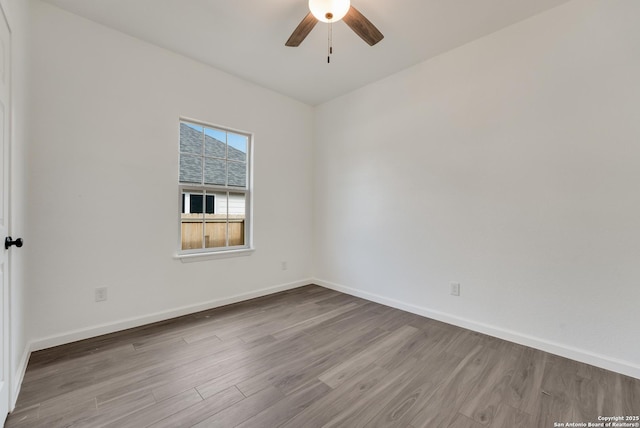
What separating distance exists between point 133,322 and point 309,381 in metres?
1.88

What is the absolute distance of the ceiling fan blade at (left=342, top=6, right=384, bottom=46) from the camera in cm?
198

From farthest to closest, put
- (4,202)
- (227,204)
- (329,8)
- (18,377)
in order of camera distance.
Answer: (227,204), (329,8), (18,377), (4,202)

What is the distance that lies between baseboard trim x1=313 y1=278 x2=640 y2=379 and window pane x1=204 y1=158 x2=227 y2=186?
7.73 feet

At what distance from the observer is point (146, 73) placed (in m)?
2.67

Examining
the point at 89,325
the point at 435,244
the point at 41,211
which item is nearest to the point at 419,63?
the point at 435,244

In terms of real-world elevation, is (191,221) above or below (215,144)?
below

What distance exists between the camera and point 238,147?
349 cm

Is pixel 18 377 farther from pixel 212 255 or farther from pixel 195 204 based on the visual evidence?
pixel 195 204

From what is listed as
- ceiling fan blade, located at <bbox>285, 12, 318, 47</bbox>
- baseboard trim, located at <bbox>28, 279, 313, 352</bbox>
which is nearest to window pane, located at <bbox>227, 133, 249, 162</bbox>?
ceiling fan blade, located at <bbox>285, 12, 318, 47</bbox>

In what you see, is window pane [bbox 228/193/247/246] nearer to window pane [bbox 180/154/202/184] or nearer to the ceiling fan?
window pane [bbox 180/154/202/184]

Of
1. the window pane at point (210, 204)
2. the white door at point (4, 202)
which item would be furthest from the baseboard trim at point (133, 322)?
the window pane at point (210, 204)

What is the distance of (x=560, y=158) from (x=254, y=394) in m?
2.84


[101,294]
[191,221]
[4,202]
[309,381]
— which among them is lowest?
[309,381]

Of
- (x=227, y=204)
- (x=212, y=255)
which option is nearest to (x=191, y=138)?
(x=227, y=204)
